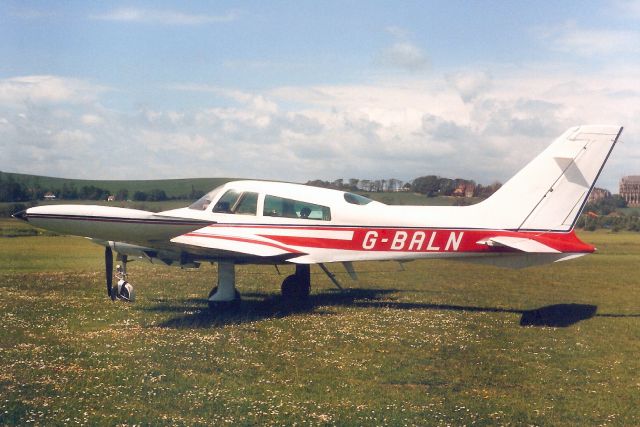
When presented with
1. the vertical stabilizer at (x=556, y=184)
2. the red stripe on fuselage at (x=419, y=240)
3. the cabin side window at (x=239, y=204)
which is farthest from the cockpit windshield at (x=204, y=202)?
the vertical stabilizer at (x=556, y=184)

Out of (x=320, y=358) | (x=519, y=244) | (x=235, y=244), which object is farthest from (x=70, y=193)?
(x=519, y=244)

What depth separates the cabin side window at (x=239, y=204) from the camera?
12.2 metres

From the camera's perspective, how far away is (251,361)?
772 cm

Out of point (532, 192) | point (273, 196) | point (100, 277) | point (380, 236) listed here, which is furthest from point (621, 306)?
point (100, 277)

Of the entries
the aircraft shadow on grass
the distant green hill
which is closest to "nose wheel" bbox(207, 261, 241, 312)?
the aircraft shadow on grass

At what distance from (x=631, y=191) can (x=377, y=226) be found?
19.3 meters

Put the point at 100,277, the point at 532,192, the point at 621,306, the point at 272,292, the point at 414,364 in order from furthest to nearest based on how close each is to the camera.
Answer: the point at 100,277 → the point at 272,292 → the point at 621,306 → the point at 532,192 → the point at 414,364

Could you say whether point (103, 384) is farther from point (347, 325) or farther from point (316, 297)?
point (316, 297)

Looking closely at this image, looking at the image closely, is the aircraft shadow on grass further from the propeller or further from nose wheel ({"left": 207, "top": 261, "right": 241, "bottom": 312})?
the propeller

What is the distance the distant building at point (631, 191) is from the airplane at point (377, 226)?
56.9 feet

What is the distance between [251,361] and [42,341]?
2985 mm

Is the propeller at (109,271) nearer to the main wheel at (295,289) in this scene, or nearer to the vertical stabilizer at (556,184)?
the main wheel at (295,289)

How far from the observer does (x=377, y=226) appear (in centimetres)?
1181

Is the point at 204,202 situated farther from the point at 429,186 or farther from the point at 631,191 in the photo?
the point at 631,191
